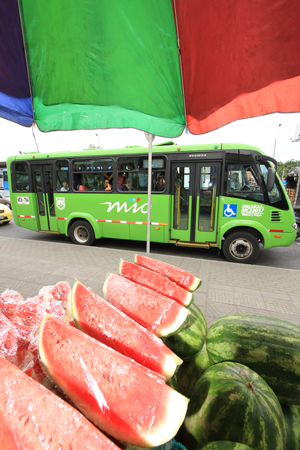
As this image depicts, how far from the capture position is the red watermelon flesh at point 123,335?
101 cm

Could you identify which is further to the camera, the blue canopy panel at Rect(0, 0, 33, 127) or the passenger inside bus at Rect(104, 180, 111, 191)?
the passenger inside bus at Rect(104, 180, 111, 191)

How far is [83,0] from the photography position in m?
1.89

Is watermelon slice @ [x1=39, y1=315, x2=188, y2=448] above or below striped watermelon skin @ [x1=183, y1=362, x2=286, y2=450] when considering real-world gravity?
above

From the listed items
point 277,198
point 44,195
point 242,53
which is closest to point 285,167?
point 277,198

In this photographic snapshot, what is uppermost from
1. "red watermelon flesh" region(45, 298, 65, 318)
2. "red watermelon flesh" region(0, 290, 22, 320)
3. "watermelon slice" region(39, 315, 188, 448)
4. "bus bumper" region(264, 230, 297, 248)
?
"watermelon slice" region(39, 315, 188, 448)

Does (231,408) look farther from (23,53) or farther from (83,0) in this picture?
(23,53)

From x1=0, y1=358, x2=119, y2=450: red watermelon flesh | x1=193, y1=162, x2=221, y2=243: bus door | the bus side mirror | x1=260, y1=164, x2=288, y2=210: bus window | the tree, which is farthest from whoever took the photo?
the tree

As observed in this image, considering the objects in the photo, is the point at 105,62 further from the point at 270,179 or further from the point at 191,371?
the point at 270,179

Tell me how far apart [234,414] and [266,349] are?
53 cm

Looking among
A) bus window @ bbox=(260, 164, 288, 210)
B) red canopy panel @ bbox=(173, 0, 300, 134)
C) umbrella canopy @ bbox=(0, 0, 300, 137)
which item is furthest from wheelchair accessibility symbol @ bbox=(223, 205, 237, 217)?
red canopy panel @ bbox=(173, 0, 300, 134)

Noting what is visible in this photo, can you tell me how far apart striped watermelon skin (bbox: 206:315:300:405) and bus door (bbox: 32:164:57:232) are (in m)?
8.11

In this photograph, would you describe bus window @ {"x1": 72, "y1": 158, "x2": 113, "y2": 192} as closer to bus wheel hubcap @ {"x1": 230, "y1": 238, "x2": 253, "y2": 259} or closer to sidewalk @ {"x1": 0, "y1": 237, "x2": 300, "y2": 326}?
sidewalk @ {"x1": 0, "y1": 237, "x2": 300, "y2": 326}

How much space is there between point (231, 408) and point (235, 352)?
427 mm

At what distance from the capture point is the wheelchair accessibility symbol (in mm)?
6371
